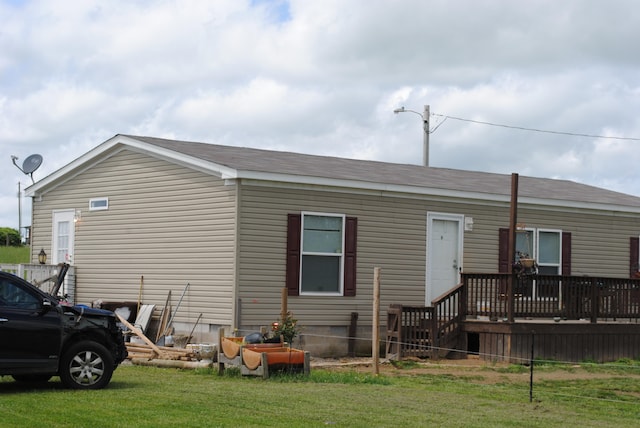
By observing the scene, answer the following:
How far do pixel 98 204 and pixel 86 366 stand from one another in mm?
8810

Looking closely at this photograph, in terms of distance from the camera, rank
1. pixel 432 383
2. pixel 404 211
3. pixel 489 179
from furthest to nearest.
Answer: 1. pixel 489 179
2. pixel 404 211
3. pixel 432 383

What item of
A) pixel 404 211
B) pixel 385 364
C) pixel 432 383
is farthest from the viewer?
pixel 404 211

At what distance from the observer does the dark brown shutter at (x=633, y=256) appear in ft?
75.4

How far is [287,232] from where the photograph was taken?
18.0 metres

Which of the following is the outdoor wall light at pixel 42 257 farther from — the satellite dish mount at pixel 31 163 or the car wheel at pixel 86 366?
the car wheel at pixel 86 366

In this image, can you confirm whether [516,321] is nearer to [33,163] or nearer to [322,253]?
[322,253]

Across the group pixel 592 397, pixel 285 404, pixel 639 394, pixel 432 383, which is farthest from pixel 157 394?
pixel 639 394

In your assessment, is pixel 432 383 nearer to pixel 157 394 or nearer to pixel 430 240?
pixel 157 394

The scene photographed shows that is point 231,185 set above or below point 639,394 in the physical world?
above

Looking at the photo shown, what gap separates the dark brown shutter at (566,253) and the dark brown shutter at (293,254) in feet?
22.0

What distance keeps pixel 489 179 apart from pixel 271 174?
7.74 m

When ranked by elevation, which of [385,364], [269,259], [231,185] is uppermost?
[231,185]

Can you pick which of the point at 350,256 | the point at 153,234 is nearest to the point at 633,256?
the point at 350,256

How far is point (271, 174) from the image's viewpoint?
17594 millimetres
